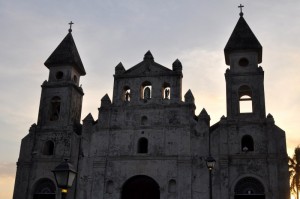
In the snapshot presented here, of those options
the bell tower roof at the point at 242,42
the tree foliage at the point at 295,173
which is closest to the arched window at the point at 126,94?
the bell tower roof at the point at 242,42

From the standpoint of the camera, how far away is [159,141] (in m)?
28.4

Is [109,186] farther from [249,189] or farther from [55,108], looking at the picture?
[249,189]

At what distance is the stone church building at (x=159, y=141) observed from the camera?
26453mm

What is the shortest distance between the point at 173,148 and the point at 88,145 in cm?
647

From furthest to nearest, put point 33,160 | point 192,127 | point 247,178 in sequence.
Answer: point 33,160 < point 192,127 < point 247,178

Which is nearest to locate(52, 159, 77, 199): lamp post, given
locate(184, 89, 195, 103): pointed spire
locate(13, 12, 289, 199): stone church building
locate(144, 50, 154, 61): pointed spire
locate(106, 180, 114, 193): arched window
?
locate(13, 12, 289, 199): stone church building

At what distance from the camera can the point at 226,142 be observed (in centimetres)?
2717

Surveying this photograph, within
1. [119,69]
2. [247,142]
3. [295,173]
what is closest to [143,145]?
[119,69]

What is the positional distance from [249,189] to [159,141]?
693cm

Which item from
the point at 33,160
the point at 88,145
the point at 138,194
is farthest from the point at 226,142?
the point at 33,160

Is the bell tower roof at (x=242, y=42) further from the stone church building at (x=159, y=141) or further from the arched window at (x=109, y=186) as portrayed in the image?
the arched window at (x=109, y=186)

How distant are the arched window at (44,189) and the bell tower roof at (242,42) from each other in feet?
54.1

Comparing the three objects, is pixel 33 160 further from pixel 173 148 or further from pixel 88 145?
pixel 173 148

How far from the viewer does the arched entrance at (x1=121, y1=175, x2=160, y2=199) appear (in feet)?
90.5
